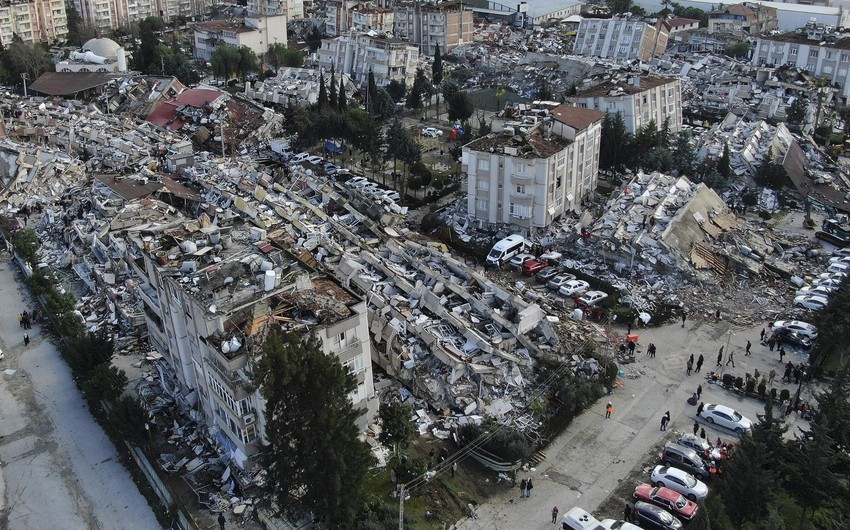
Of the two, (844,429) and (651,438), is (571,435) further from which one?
(844,429)

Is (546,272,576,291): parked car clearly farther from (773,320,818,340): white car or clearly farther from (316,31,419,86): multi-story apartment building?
(316,31,419,86): multi-story apartment building

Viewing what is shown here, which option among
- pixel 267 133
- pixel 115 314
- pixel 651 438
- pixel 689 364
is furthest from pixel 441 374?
pixel 267 133

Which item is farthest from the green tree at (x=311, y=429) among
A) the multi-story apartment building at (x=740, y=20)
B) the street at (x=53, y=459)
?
the multi-story apartment building at (x=740, y=20)

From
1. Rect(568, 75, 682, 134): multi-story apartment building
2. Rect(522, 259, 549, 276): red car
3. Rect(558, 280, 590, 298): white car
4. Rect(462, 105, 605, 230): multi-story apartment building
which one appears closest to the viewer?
Rect(558, 280, 590, 298): white car

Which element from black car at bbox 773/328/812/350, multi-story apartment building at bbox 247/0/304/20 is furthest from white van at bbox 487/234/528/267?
multi-story apartment building at bbox 247/0/304/20

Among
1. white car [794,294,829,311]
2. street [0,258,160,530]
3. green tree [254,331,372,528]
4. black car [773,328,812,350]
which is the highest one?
green tree [254,331,372,528]

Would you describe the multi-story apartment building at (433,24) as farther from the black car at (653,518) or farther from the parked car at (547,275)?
the black car at (653,518)
